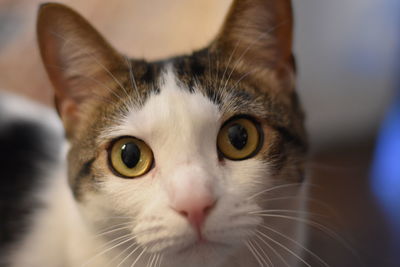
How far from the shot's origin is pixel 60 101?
41.7 inches

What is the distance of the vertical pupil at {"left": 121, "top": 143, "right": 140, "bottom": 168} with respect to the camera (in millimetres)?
869

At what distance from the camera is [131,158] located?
872mm

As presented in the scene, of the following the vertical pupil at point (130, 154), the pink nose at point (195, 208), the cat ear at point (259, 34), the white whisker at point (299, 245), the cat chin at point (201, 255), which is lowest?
the cat chin at point (201, 255)

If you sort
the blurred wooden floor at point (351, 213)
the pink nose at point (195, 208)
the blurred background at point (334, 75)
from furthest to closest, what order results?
the blurred background at point (334, 75) < the blurred wooden floor at point (351, 213) < the pink nose at point (195, 208)

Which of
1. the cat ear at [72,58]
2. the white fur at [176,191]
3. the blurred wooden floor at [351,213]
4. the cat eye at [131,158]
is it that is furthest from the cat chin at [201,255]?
the cat ear at [72,58]

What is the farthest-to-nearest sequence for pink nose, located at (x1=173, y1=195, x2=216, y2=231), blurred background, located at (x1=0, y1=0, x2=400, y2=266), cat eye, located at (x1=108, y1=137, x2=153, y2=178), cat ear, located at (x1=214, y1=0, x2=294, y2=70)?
Result: blurred background, located at (x1=0, y1=0, x2=400, y2=266) < cat ear, located at (x1=214, y1=0, x2=294, y2=70) < cat eye, located at (x1=108, y1=137, x2=153, y2=178) < pink nose, located at (x1=173, y1=195, x2=216, y2=231)

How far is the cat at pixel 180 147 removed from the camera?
0.79 meters

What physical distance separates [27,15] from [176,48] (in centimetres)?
45

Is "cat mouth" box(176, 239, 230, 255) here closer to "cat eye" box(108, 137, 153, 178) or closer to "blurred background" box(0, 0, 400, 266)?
"cat eye" box(108, 137, 153, 178)

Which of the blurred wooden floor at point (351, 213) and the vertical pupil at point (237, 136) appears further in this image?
the blurred wooden floor at point (351, 213)

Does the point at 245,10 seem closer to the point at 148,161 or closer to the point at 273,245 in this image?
the point at 148,161

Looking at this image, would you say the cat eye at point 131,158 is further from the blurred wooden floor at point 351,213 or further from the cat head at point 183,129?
the blurred wooden floor at point 351,213

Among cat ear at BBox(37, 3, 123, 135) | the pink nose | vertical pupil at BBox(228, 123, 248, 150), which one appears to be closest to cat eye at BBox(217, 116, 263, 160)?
vertical pupil at BBox(228, 123, 248, 150)

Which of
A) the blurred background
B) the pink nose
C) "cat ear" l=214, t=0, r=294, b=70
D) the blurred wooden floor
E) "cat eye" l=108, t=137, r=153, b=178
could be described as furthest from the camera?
the blurred background
